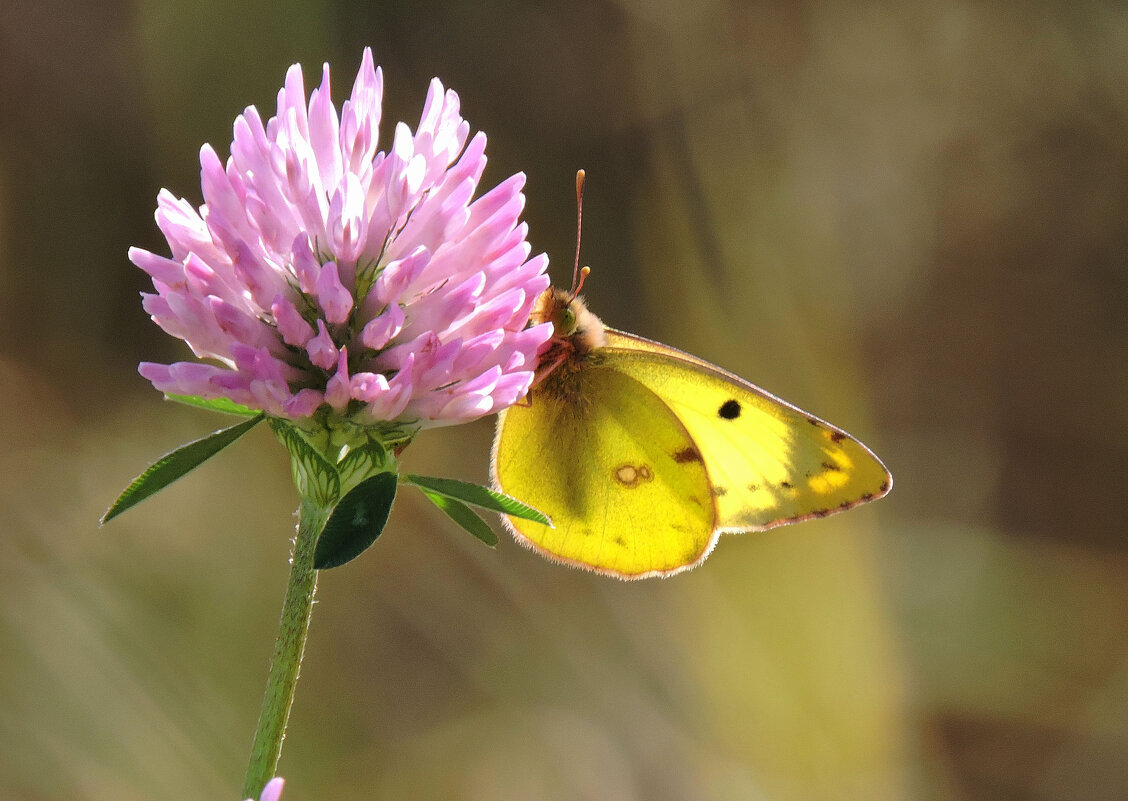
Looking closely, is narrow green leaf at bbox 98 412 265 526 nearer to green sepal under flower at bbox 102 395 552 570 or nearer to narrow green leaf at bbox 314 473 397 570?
green sepal under flower at bbox 102 395 552 570

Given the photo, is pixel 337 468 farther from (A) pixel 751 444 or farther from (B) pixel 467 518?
(A) pixel 751 444

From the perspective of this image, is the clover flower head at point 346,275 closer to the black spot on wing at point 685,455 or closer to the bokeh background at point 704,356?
the black spot on wing at point 685,455

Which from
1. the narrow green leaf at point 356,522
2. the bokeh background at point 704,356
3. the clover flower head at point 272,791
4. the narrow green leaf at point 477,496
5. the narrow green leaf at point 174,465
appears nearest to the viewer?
the clover flower head at point 272,791

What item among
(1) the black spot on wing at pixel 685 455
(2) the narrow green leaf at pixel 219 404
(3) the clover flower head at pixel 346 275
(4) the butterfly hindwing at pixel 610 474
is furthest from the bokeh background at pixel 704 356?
(3) the clover flower head at pixel 346 275

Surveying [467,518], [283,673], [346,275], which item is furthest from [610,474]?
[283,673]

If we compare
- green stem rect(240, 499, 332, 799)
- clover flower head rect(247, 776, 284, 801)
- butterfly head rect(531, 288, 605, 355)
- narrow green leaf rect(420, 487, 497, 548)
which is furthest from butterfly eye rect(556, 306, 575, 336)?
clover flower head rect(247, 776, 284, 801)

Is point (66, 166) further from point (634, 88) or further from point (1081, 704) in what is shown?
point (1081, 704)

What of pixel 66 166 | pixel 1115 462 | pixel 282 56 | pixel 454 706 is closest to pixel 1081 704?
pixel 1115 462
